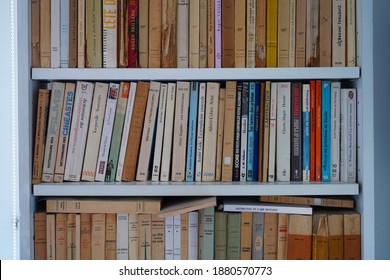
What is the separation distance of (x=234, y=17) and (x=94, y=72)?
41 centimetres

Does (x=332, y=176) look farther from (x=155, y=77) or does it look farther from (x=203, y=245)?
(x=155, y=77)

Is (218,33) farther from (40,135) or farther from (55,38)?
(40,135)

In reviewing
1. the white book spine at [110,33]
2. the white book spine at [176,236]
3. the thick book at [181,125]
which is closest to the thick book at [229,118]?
the thick book at [181,125]

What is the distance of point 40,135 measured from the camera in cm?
155

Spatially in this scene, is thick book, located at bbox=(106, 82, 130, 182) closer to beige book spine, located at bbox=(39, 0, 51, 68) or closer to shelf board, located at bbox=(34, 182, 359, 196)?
shelf board, located at bbox=(34, 182, 359, 196)

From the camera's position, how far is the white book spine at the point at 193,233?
5.13ft

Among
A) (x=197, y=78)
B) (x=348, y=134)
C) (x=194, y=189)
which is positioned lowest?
(x=194, y=189)

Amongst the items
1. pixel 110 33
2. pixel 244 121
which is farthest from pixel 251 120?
pixel 110 33

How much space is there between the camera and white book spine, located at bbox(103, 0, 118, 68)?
61.1 inches

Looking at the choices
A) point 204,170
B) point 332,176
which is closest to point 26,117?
point 204,170

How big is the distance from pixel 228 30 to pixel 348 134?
17.1 inches

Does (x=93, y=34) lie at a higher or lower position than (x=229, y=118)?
higher

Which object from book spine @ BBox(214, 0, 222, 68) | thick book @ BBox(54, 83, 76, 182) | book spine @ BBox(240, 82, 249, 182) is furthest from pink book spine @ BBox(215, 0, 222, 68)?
thick book @ BBox(54, 83, 76, 182)

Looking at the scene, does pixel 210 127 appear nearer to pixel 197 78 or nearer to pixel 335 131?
pixel 197 78
